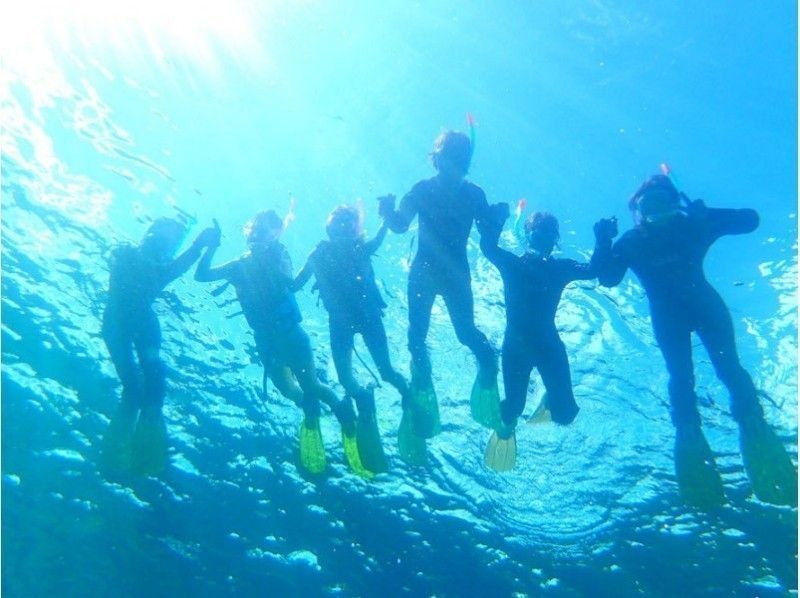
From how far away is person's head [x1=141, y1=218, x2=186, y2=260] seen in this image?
9.20 m

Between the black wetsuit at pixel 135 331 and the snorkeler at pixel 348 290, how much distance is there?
285 centimetres

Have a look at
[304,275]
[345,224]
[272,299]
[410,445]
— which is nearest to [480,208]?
[345,224]

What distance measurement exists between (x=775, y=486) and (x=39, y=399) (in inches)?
677

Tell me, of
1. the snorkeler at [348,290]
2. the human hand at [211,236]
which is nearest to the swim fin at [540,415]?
the snorkeler at [348,290]

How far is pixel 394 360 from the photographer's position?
12312mm

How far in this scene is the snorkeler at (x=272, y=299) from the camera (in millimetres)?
8719

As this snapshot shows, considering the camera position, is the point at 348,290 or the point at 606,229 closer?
the point at 606,229

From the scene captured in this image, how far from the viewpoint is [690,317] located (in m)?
7.39

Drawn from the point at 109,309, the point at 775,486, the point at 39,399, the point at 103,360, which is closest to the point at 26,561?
the point at 39,399

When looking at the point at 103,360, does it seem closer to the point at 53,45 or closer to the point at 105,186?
the point at 105,186

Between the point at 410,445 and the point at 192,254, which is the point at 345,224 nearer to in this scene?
the point at 192,254

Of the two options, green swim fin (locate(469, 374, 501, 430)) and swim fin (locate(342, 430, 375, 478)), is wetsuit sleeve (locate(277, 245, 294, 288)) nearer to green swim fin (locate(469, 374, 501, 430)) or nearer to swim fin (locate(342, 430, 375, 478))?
swim fin (locate(342, 430, 375, 478))

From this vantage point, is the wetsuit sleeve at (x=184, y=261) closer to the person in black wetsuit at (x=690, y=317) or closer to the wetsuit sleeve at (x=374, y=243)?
the wetsuit sleeve at (x=374, y=243)

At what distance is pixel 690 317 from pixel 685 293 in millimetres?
323
